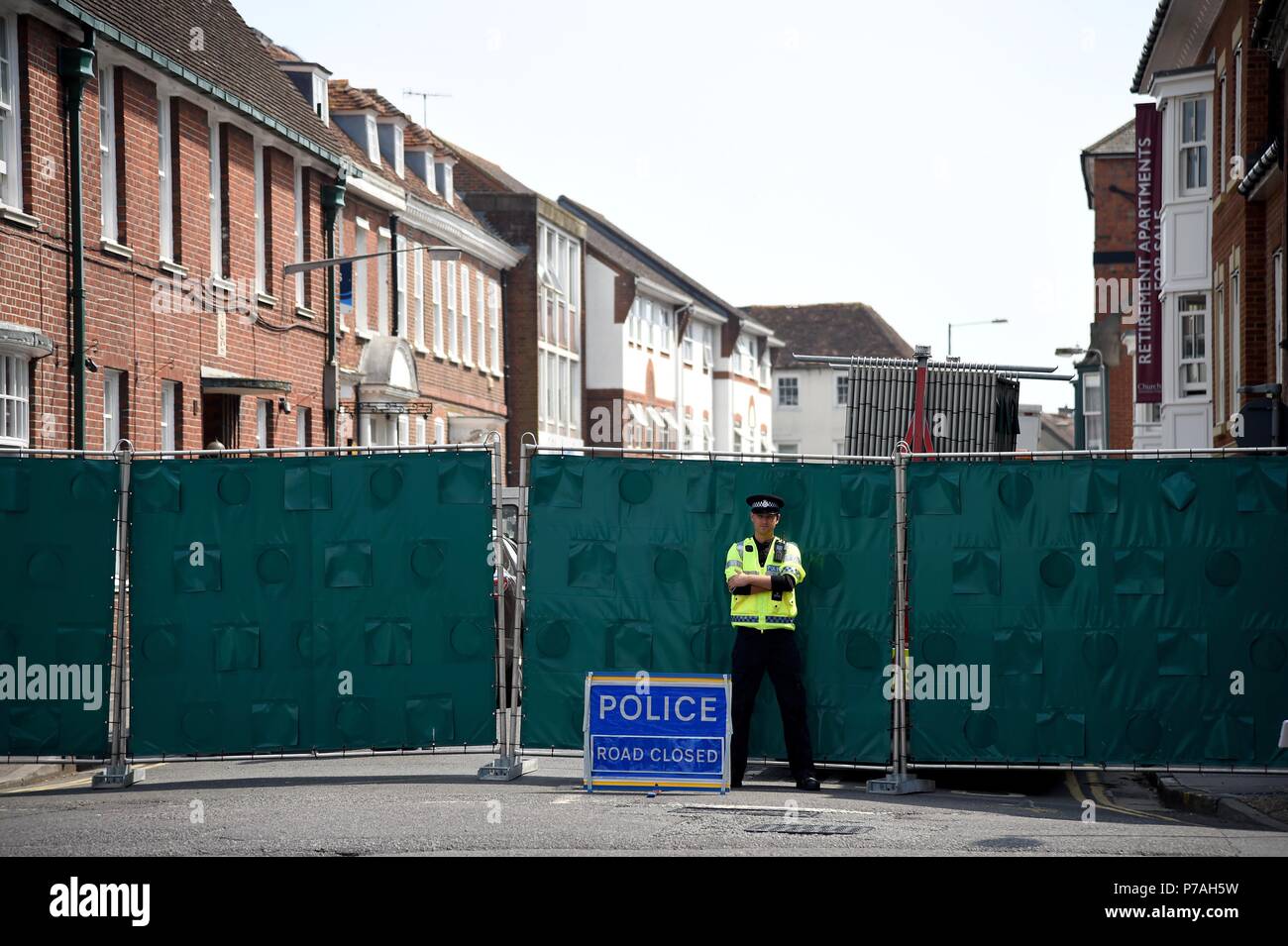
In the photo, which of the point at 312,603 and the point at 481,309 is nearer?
the point at 312,603

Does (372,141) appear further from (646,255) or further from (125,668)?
(646,255)

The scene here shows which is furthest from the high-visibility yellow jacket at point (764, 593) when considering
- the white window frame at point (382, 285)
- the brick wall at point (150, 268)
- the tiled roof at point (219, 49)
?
the white window frame at point (382, 285)

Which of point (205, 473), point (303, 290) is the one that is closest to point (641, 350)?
point (303, 290)

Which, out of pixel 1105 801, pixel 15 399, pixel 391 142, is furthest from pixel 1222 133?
pixel 391 142

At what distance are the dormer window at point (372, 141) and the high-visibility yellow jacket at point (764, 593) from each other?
99.6 feet

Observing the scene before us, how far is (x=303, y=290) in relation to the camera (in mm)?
34094

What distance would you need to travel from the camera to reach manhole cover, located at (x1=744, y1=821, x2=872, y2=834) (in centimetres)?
1042

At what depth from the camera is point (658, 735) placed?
12.4 metres

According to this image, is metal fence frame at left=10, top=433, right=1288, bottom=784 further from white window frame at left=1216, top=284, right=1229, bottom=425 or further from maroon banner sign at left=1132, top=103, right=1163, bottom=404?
maroon banner sign at left=1132, top=103, right=1163, bottom=404

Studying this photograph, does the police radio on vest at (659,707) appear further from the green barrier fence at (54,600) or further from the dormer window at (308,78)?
the dormer window at (308,78)

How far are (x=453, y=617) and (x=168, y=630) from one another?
6.47ft

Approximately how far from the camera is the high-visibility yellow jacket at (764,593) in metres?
12.8

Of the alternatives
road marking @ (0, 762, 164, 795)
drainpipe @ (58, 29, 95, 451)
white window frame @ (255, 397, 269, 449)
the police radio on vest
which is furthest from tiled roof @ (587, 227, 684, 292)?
the police radio on vest

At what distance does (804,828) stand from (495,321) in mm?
42059
